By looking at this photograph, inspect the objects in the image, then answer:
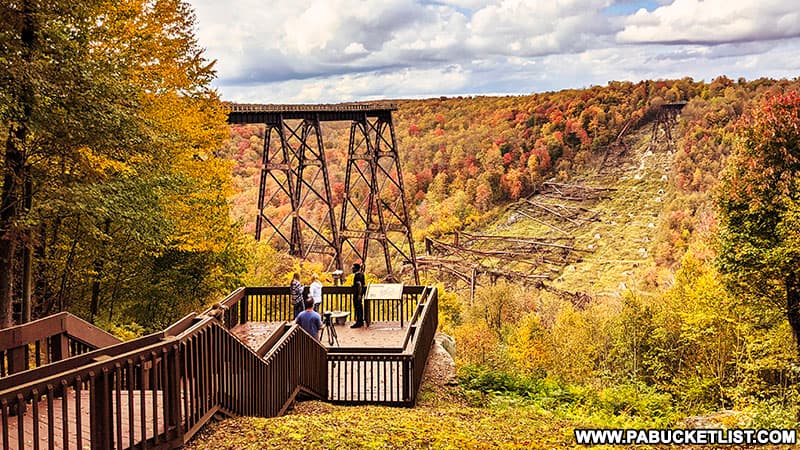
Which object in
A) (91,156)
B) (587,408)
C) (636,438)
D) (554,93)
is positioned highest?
(554,93)

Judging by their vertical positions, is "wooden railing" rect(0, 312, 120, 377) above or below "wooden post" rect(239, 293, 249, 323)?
above

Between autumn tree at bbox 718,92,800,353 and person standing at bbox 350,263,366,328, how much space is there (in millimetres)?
9768

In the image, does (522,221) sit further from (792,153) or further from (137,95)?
(137,95)

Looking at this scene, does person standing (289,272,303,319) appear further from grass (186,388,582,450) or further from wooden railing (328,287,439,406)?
grass (186,388,582,450)

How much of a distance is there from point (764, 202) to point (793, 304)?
265cm

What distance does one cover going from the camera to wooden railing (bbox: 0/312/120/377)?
621 centimetres

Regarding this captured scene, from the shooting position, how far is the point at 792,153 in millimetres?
16906

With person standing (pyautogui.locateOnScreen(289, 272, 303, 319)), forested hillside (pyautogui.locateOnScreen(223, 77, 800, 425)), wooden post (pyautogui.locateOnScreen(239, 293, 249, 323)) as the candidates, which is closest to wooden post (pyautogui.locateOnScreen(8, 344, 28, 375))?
person standing (pyautogui.locateOnScreen(289, 272, 303, 319))

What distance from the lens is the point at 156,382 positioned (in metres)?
5.44

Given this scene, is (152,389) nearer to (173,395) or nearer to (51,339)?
(173,395)

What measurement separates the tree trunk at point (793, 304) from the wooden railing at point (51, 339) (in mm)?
15711

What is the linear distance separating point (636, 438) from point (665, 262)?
48.8m

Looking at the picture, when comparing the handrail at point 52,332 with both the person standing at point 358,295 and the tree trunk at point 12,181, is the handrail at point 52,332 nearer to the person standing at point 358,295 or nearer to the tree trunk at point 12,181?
the tree trunk at point 12,181

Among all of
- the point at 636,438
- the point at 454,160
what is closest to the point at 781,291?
the point at 636,438
